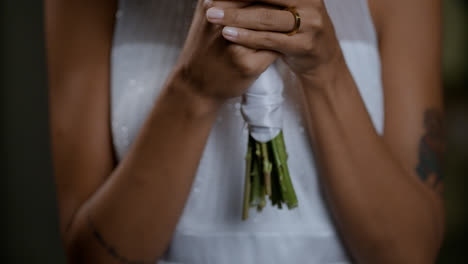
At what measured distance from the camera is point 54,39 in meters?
0.51

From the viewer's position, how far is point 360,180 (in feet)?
1.50

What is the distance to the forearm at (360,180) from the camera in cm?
44

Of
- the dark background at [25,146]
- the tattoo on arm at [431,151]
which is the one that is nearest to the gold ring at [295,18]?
the tattoo on arm at [431,151]

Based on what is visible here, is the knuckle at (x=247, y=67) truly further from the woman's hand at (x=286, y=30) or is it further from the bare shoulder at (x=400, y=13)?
the bare shoulder at (x=400, y=13)

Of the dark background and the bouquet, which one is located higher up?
the bouquet

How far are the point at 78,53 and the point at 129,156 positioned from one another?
0.13 meters

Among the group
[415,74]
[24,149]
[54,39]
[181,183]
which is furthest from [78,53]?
[24,149]

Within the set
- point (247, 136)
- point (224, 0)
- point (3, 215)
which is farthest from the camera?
point (3, 215)

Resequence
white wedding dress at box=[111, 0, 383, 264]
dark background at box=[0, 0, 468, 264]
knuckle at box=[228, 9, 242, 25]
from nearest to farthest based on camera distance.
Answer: knuckle at box=[228, 9, 242, 25]
white wedding dress at box=[111, 0, 383, 264]
dark background at box=[0, 0, 468, 264]

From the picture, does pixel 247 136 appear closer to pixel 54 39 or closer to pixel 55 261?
pixel 54 39

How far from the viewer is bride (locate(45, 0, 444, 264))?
438 millimetres

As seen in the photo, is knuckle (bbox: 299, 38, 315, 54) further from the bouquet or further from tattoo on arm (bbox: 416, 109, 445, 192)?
tattoo on arm (bbox: 416, 109, 445, 192)

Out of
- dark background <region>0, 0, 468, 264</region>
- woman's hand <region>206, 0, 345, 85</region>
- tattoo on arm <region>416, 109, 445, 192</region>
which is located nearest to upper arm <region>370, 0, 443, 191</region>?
tattoo on arm <region>416, 109, 445, 192</region>

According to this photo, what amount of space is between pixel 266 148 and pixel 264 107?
0.14 feet
